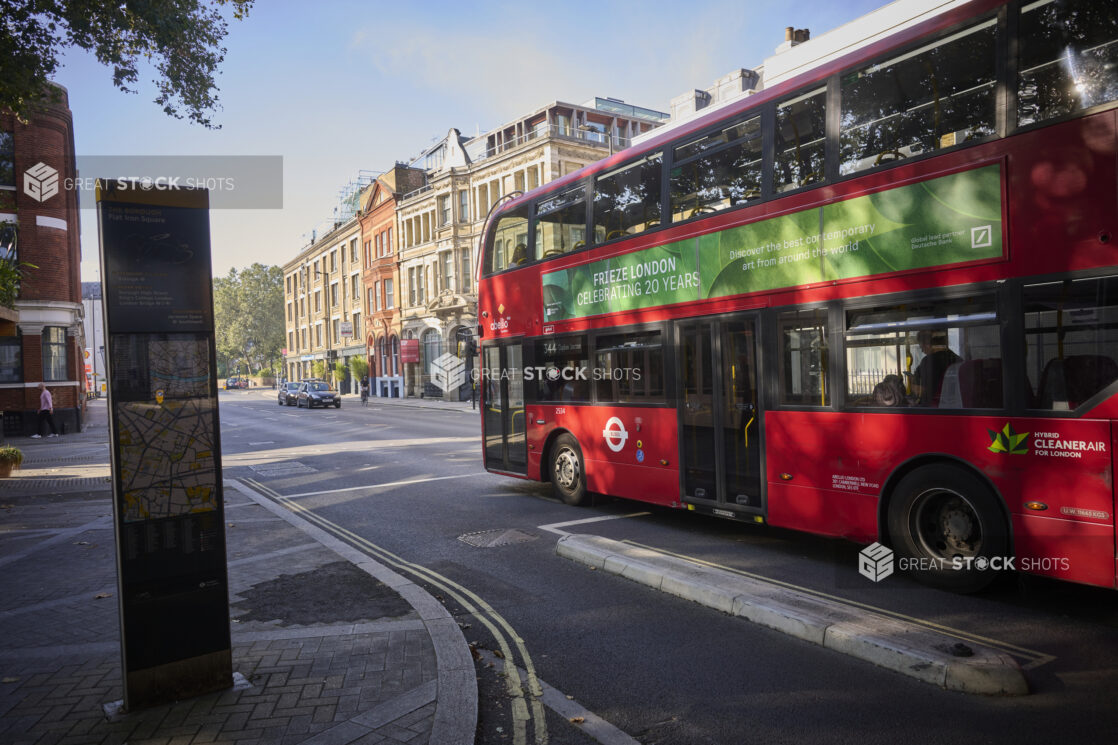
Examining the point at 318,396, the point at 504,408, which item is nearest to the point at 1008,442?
the point at 504,408

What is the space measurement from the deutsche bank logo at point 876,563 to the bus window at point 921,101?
3.44 meters

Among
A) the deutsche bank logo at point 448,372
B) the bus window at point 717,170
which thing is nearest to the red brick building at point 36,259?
the deutsche bank logo at point 448,372

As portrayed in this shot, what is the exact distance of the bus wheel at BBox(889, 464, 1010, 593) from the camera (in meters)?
5.36

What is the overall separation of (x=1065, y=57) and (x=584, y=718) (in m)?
5.56

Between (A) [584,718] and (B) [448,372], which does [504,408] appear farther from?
(B) [448,372]

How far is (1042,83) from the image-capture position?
512 centimetres

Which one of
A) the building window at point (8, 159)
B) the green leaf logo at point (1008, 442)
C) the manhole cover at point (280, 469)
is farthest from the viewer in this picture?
the building window at point (8, 159)

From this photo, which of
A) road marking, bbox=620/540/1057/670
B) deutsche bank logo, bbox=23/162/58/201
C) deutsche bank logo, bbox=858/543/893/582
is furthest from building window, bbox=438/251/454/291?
deutsche bank logo, bbox=858/543/893/582

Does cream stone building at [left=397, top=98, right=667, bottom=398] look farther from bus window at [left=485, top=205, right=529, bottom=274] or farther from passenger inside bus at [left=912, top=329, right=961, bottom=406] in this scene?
passenger inside bus at [left=912, top=329, right=961, bottom=406]

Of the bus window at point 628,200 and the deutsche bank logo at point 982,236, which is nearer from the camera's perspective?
the deutsche bank logo at point 982,236

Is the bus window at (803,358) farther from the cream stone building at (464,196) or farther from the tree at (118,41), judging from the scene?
the cream stone building at (464,196)

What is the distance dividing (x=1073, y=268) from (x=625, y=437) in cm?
528

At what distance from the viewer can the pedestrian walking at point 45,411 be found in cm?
2439

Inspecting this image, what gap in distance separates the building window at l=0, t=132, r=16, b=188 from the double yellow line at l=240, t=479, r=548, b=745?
2341 cm
